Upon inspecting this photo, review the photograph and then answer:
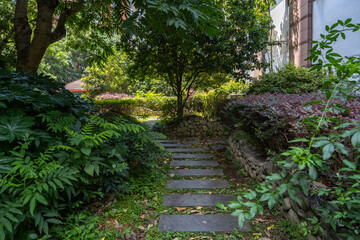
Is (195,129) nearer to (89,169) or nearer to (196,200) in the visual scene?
(196,200)

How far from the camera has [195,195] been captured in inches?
117

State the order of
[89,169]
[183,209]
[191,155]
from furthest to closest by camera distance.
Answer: [191,155]
[183,209]
[89,169]

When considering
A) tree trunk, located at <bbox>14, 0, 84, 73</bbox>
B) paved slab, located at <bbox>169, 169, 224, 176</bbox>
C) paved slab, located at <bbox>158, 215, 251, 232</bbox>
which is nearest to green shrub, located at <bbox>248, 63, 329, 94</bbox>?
paved slab, located at <bbox>169, 169, 224, 176</bbox>

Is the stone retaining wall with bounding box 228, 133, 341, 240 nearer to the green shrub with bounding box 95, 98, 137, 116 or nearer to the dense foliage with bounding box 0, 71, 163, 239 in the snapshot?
the dense foliage with bounding box 0, 71, 163, 239

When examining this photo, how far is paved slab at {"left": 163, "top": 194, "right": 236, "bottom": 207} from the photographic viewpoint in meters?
2.74

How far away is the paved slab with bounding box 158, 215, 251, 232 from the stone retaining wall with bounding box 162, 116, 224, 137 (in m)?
4.48

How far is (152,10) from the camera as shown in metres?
1.94

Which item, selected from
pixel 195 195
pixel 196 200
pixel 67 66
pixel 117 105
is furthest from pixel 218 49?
pixel 67 66

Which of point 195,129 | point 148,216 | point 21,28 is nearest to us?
point 148,216

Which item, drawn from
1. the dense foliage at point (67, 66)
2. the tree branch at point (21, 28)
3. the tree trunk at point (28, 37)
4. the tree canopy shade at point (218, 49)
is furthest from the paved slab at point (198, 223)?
the dense foliage at point (67, 66)

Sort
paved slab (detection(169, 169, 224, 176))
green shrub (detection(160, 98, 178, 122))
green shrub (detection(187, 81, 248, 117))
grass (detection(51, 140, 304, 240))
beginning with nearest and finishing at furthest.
Result: grass (detection(51, 140, 304, 240)) → paved slab (detection(169, 169, 224, 176)) → green shrub (detection(160, 98, 178, 122)) → green shrub (detection(187, 81, 248, 117))

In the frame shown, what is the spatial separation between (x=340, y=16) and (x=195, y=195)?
20.6 feet

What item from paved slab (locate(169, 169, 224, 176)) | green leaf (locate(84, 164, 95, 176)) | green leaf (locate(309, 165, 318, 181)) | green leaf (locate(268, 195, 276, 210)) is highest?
green leaf (locate(309, 165, 318, 181))

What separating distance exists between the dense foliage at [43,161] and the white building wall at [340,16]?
5644mm
